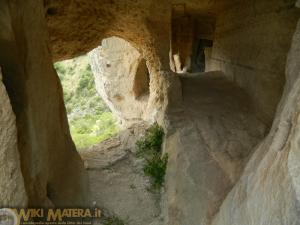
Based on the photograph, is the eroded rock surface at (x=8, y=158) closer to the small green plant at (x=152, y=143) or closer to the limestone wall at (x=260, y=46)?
the small green plant at (x=152, y=143)

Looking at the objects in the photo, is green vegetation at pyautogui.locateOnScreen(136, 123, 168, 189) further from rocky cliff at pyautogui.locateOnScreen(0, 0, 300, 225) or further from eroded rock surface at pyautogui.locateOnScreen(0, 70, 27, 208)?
eroded rock surface at pyautogui.locateOnScreen(0, 70, 27, 208)

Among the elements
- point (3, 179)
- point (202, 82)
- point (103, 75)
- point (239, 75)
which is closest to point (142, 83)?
point (103, 75)

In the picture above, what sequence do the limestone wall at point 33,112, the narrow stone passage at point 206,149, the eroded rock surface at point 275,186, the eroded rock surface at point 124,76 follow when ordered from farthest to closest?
the eroded rock surface at point 124,76, the narrow stone passage at point 206,149, the limestone wall at point 33,112, the eroded rock surface at point 275,186

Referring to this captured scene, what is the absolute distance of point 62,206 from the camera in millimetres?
2922

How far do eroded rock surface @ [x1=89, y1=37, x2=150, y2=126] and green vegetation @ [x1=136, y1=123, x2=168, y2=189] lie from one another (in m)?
3.61

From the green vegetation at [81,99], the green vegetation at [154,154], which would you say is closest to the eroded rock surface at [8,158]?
the green vegetation at [154,154]

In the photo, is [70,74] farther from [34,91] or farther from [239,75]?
[34,91]

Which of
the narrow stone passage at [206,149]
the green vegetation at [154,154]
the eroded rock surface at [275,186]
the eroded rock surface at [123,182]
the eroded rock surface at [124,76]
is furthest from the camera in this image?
the eroded rock surface at [124,76]

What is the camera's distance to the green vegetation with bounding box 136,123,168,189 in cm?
459

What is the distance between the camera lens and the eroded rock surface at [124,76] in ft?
29.6

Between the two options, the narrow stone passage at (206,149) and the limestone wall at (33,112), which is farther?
the narrow stone passage at (206,149)

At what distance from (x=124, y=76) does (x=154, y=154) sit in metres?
4.72

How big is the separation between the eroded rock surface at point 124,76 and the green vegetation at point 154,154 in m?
3.61

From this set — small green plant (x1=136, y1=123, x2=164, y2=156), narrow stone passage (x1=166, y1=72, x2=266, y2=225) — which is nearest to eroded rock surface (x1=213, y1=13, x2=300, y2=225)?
narrow stone passage (x1=166, y1=72, x2=266, y2=225)
